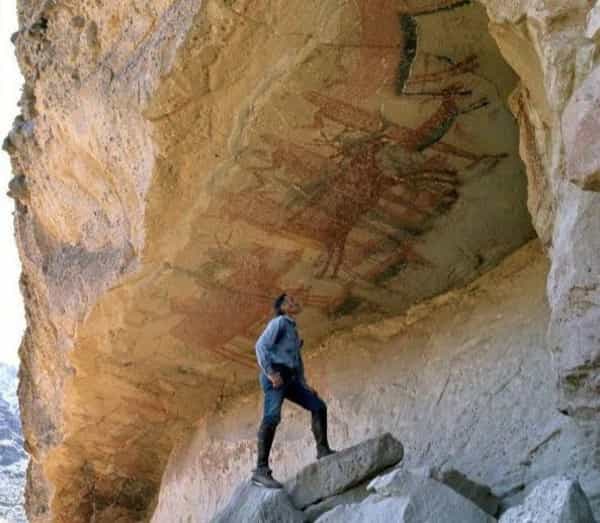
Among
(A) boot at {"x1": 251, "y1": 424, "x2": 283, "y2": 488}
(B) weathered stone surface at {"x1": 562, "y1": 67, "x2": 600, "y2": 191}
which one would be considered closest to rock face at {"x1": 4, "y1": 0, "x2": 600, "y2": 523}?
(B) weathered stone surface at {"x1": 562, "y1": 67, "x2": 600, "y2": 191}

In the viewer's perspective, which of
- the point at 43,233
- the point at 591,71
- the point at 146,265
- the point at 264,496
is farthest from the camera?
the point at 43,233

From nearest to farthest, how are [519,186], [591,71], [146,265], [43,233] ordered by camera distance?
[591,71], [519,186], [146,265], [43,233]

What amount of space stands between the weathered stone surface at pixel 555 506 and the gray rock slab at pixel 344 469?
930 millimetres

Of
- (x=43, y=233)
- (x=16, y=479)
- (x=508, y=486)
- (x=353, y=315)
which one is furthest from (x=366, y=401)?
(x=16, y=479)

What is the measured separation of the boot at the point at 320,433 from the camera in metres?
4.27

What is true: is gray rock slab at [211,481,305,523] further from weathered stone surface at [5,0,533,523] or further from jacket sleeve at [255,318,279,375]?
weathered stone surface at [5,0,533,523]

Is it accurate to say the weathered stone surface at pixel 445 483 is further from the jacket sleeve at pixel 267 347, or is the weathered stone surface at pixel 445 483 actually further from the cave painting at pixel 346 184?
the cave painting at pixel 346 184

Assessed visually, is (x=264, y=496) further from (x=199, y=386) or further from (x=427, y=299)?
(x=199, y=386)

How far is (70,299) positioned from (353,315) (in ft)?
5.38

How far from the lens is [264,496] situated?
4.02 metres

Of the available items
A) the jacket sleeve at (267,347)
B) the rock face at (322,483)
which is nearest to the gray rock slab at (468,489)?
the rock face at (322,483)

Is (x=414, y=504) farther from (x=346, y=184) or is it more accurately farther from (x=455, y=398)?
(x=346, y=184)

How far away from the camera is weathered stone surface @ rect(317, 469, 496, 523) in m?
3.33

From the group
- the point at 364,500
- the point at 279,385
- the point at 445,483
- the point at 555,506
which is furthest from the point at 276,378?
the point at 555,506
